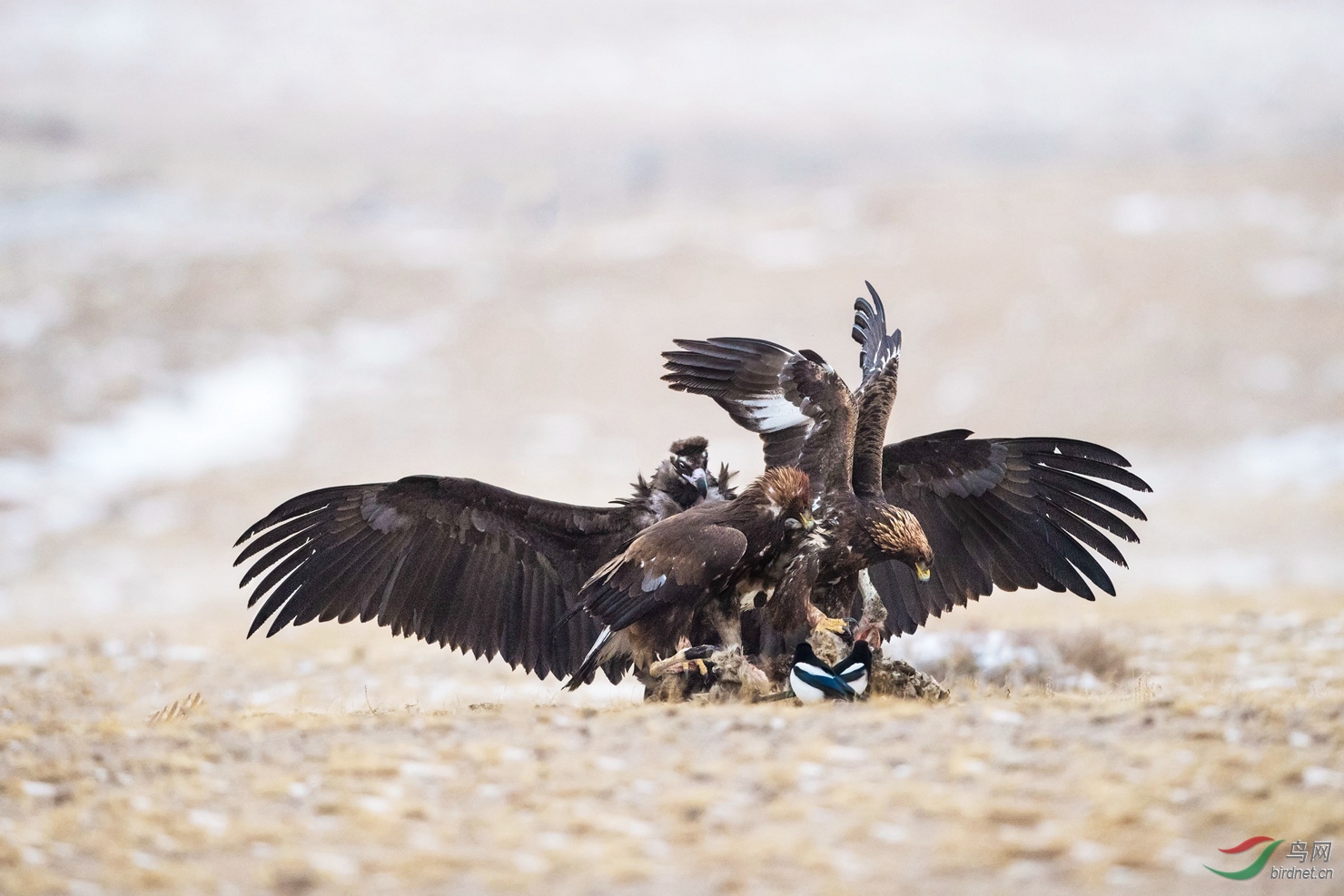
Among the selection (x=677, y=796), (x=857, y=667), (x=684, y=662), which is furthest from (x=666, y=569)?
(x=677, y=796)

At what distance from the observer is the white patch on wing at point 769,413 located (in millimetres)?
9102

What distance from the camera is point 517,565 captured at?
9.56m

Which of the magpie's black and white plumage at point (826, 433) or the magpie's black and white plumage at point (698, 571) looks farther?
the magpie's black and white plumage at point (826, 433)

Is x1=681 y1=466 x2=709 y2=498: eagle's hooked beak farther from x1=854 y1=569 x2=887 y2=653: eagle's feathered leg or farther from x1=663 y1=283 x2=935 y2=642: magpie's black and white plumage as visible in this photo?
x1=854 y1=569 x2=887 y2=653: eagle's feathered leg

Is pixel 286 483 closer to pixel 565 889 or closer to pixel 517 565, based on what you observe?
pixel 517 565

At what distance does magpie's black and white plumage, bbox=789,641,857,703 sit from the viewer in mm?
7480

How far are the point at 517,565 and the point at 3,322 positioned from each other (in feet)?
199

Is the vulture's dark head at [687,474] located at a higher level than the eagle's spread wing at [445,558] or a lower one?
higher

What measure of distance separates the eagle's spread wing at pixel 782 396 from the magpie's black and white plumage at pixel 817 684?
5.27 ft

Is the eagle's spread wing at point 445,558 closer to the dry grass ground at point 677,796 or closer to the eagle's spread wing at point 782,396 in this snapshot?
the eagle's spread wing at point 782,396

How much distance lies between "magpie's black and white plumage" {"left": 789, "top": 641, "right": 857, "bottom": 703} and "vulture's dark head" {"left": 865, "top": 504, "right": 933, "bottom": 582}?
1.25m

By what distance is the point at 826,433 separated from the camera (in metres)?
8.86

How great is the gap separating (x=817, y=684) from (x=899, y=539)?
1.46m

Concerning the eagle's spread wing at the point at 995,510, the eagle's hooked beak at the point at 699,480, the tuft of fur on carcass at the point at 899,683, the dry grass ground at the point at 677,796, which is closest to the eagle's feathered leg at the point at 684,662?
the dry grass ground at the point at 677,796
